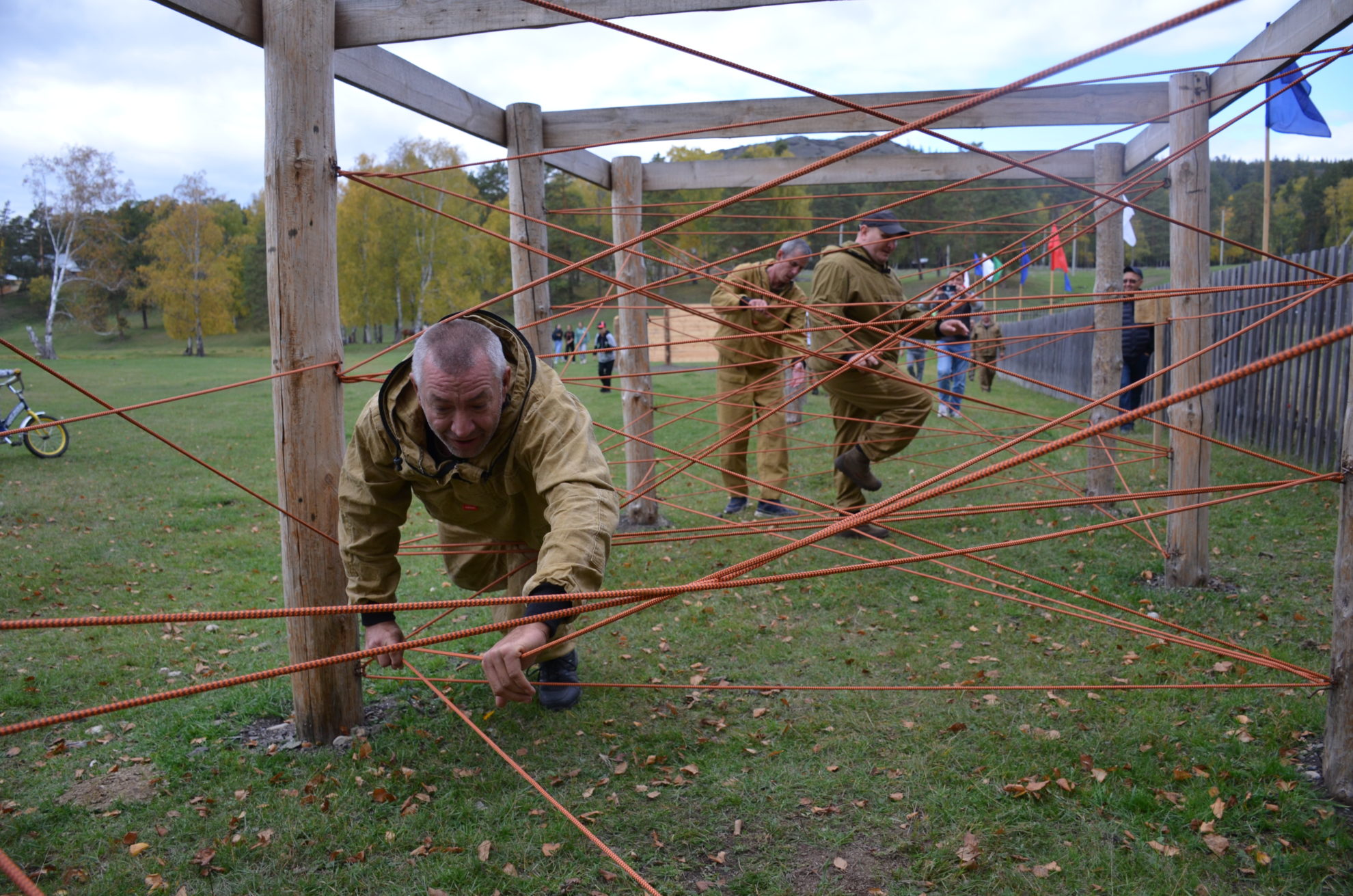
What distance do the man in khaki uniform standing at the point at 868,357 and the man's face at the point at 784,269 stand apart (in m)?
0.28

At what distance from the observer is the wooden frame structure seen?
2.94 meters

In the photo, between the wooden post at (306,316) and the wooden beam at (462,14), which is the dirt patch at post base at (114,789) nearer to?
the wooden post at (306,316)

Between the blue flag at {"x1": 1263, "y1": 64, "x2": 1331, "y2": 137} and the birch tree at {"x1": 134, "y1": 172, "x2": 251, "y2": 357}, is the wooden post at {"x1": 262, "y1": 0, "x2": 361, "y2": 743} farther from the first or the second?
the birch tree at {"x1": 134, "y1": 172, "x2": 251, "y2": 357}

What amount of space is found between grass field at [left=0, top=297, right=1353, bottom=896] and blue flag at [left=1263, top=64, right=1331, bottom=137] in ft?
7.74

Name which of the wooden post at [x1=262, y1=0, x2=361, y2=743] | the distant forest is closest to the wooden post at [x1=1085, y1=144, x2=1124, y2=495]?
the wooden post at [x1=262, y1=0, x2=361, y2=743]

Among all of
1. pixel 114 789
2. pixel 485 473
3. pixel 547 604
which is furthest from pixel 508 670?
pixel 114 789

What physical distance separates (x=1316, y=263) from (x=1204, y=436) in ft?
17.7

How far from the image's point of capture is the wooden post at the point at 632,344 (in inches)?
244

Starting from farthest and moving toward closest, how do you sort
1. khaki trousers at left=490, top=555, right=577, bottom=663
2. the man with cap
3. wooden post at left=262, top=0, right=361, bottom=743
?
1. the man with cap
2. khaki trousers at left=490, top=555, right=577, bottom=663
3. wooden post at left=262, top=0, right=361, bottom=743

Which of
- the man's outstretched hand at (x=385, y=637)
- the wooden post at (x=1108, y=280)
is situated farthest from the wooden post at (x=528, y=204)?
the wooden post at (x=1108, y=280)

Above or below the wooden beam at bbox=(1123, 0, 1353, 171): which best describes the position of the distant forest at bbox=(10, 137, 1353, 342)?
above

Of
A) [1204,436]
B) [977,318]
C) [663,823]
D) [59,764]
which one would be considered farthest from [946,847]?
[977,318]

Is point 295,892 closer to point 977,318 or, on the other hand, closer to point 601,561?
point 601,561

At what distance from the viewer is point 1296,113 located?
4520mm
